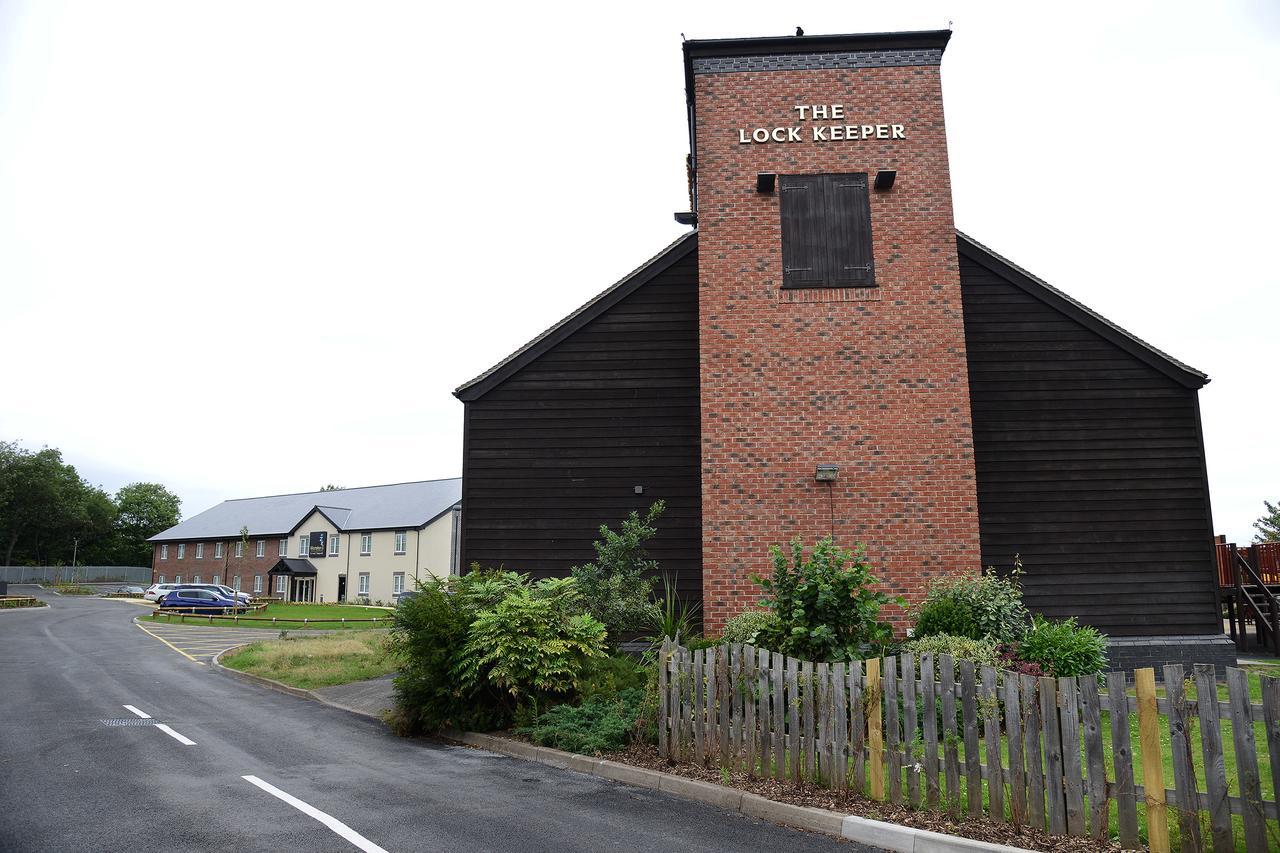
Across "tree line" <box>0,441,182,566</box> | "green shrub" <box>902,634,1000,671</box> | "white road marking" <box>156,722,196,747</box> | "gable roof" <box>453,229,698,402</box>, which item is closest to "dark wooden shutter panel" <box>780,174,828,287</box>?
"gable roof" <box>453,229,698,402</box>

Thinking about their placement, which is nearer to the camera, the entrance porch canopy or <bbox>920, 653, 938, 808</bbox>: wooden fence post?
<bbox>920, 653, 938, 808</bbox>: wooden fence post

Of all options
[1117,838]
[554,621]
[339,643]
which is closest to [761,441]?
[554,621]

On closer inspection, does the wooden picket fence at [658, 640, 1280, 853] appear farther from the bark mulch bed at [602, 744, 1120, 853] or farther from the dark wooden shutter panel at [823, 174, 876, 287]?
the dark wooden shutter panel at [823, 174, 876, 287]

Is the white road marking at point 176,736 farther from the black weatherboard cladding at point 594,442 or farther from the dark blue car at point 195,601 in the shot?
the dark blue car at point 195,601

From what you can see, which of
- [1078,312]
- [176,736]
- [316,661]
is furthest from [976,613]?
[316,661]

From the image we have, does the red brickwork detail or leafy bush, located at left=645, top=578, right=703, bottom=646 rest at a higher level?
the red brickwork detail

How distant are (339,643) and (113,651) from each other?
7.22 m

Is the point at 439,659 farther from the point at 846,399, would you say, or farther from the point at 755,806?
the point at 846,399

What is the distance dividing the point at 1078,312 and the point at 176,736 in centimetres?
1616

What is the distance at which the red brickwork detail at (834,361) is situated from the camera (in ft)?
46.5

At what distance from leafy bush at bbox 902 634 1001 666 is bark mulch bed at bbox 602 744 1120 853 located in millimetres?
2894

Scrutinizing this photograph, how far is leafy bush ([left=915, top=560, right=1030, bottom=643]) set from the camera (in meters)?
11.7

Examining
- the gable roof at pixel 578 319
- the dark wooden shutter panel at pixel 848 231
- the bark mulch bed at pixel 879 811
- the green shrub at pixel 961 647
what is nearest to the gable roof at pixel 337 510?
the gable roof at pixel 578 319

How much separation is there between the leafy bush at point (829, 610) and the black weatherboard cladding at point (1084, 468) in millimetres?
6273
